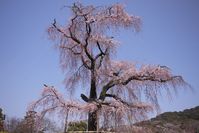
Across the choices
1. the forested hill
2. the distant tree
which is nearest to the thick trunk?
the distant tree

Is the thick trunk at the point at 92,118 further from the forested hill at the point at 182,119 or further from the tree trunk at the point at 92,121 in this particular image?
the forested hill at the point at 182,119

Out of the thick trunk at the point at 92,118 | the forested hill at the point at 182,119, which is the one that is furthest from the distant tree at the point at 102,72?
the forested hill at the point at 182,119

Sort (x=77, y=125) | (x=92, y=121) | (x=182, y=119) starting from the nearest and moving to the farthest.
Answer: (x=92, y=121) < (x=77, y=125) < (x=182, y=119)

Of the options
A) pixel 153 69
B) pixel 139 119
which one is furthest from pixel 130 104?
pixel 153 69

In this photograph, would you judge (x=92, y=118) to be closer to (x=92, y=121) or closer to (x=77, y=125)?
(x=92, y=121)

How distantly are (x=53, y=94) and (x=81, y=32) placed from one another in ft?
6.71

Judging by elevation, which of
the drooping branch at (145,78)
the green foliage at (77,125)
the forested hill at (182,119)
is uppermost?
the forested hill at (182,119)

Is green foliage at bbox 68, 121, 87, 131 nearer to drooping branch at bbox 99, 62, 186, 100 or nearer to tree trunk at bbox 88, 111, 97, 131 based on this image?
tree trunk at bbox 88, 111, 97, 131

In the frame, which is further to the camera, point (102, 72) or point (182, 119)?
point (182, 119)

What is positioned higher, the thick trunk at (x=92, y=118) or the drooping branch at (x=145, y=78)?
the drooping branch at (x=145, y=78)

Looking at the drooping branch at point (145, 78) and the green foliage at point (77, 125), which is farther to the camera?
the green foliage at point (77, 125)

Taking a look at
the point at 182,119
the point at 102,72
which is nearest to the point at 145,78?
the point at 102,72

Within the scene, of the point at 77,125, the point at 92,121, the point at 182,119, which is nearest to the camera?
the point at 92,121

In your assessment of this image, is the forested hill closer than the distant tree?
No
